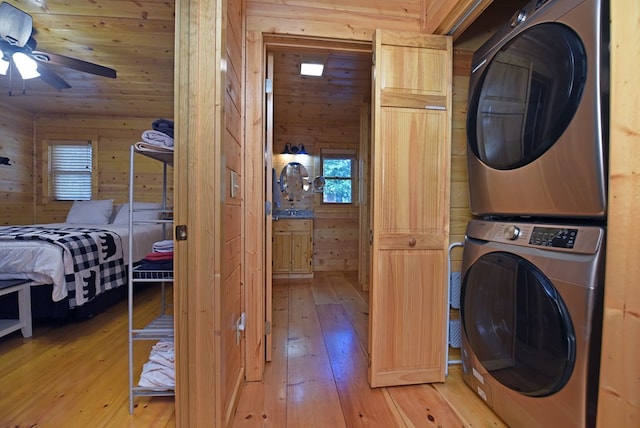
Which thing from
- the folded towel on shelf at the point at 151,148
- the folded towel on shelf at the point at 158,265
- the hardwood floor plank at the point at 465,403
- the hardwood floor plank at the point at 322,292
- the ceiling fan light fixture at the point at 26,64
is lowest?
Result: the hardwood floor plank at the point at 322,292

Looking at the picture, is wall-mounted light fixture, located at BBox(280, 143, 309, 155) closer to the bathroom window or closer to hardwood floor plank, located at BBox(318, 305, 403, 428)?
the bathroom window

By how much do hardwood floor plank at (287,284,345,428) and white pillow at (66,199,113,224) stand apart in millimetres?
3199

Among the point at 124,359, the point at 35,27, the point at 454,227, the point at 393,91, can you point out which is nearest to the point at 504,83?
the point at 393,91

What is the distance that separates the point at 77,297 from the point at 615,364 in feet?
10.1

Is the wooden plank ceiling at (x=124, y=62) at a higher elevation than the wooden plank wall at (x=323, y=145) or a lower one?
higher

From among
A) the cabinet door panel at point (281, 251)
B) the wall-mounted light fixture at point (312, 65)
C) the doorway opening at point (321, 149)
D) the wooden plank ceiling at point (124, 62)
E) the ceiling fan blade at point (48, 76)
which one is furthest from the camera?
the cabinet door panel at point (281, 251)

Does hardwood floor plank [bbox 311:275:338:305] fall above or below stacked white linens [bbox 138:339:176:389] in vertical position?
below

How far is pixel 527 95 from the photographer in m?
1.14

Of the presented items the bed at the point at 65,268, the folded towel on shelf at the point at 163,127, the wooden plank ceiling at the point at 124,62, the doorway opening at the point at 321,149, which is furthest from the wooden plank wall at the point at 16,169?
the folded towel on shelf at the point at 163,127

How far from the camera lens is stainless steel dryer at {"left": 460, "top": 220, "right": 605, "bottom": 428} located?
91cm

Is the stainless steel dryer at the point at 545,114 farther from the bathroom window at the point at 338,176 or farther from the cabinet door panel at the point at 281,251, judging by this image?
A: the bathroom window at the point at 338,176

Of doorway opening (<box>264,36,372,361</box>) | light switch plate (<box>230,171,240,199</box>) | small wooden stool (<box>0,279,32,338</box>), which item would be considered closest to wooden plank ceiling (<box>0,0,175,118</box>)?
doorway opening (<box>264,36,372,361</box>)

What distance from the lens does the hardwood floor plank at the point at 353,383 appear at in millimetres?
1358

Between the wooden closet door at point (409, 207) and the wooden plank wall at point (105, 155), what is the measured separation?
13.2 feet
